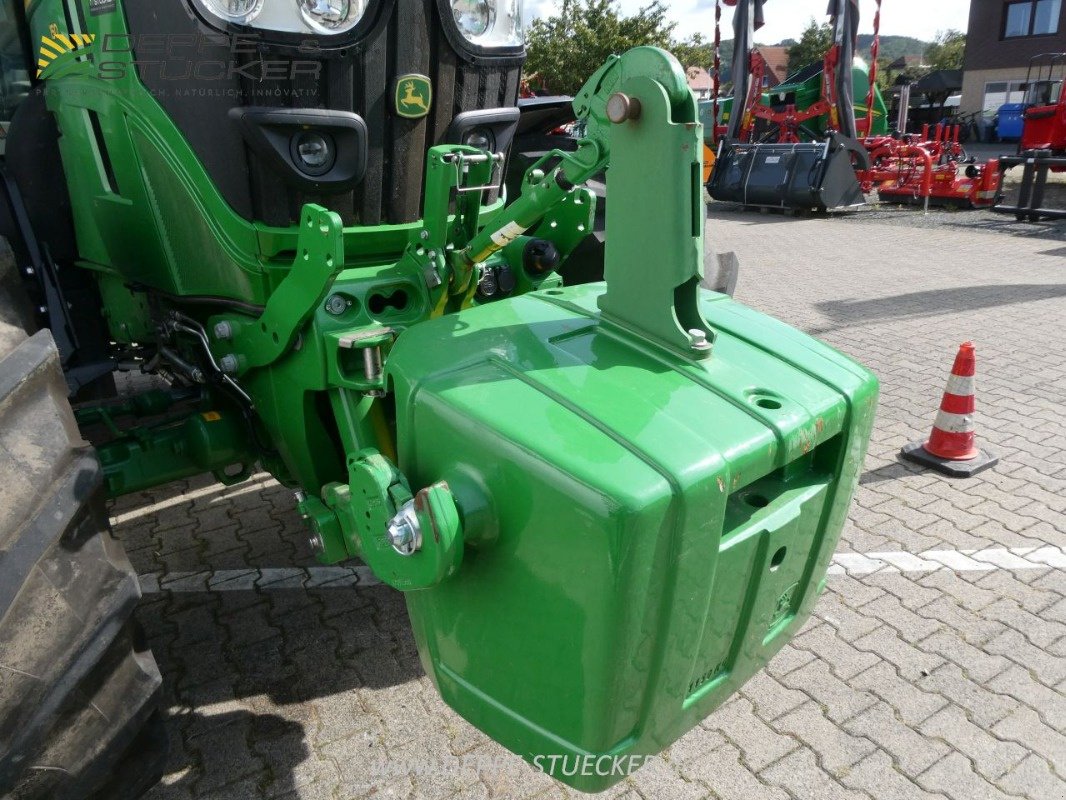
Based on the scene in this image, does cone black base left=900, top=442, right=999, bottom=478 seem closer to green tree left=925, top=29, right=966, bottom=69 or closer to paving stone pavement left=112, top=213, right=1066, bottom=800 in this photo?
paving stone pavement left=112, top=213, right=1066, bottom=800

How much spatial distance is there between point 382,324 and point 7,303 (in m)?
0.93

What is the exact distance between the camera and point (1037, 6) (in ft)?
98.9

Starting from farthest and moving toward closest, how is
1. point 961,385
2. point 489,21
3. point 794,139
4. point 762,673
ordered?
point 794,139 → point 961,385 → point 762,673 → point 489,21

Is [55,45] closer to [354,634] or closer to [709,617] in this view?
[354,634]

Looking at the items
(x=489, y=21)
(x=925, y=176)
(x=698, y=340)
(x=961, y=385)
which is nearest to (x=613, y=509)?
(x=698, y=340)

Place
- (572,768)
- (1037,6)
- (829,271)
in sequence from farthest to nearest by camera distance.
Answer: (1037,6) → (829,271) → (572,768)

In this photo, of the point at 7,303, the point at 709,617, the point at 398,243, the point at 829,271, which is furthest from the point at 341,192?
the point at 829,271

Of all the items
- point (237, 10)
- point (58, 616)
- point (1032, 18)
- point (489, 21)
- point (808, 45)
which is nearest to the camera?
point (58, 616)

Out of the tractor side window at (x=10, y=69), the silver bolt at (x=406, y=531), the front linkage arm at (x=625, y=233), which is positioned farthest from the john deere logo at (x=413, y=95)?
the tractor side window at (x=10, y=69)

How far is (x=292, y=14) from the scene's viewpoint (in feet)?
6.66

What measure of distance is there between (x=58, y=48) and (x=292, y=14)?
35.7 inches

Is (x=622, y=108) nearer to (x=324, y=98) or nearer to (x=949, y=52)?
(x=324, y=98)

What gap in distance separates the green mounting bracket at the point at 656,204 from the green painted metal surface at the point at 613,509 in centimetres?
7

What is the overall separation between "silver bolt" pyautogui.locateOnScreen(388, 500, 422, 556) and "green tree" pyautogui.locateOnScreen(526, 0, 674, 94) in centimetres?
2189
